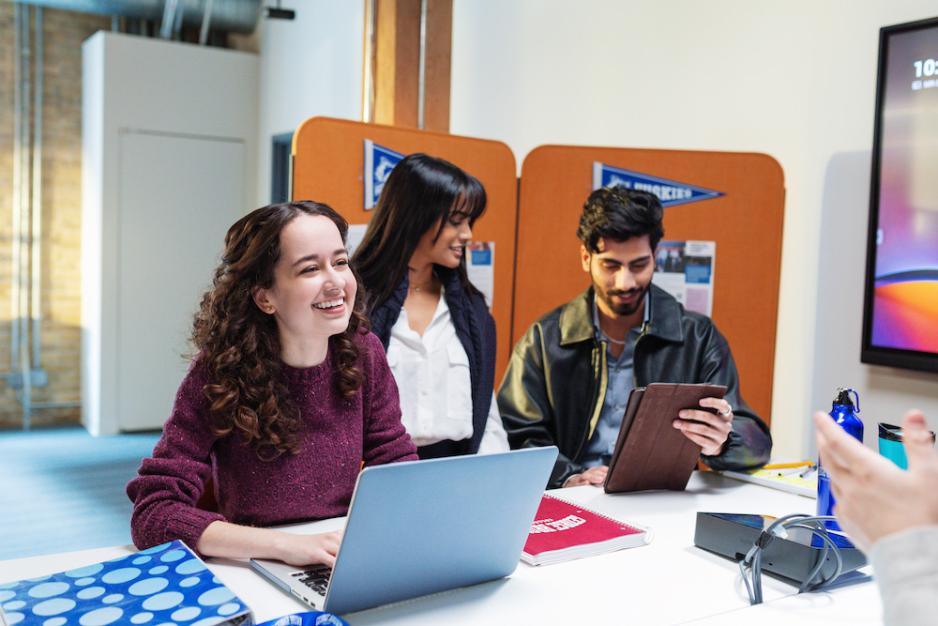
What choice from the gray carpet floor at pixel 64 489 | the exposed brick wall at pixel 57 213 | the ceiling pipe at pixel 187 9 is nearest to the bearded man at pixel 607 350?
the gray carpet floor at pixel 64 489

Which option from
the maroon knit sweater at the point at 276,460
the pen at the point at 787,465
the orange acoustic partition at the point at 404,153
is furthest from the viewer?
the orange acoustic partition at the point at 404,153

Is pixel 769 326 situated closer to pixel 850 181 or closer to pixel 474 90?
pixel 850 181

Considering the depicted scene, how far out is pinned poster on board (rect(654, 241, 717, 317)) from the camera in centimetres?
323

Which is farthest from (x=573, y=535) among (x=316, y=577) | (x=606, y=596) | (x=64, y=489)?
(x=64, y=489)

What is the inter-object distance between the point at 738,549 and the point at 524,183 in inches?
77.9

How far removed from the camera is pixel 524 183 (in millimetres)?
3334

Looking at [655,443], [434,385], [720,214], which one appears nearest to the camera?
[655,443]

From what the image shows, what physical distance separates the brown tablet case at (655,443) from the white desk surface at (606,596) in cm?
29

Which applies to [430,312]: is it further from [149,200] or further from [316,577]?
[149,200]

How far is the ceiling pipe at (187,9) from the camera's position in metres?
6.38

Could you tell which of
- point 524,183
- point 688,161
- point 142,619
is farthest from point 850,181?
point 142,619

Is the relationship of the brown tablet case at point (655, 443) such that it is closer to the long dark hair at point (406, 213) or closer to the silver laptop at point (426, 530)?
the silver laptop at point (426, 530)

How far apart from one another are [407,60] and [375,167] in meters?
1.12

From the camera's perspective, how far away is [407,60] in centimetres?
392
